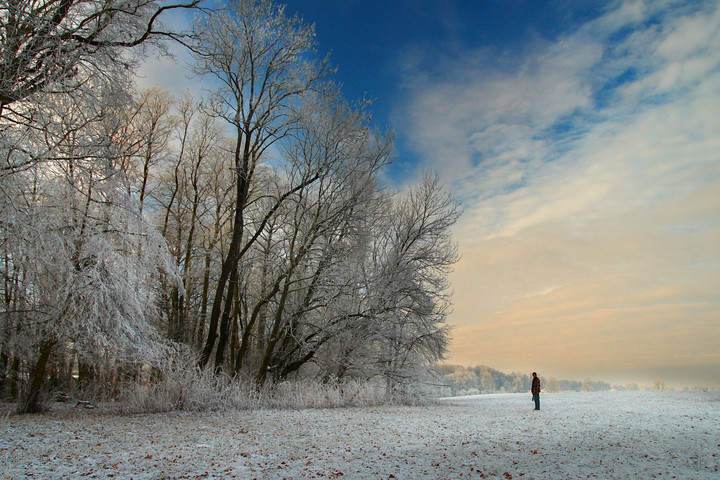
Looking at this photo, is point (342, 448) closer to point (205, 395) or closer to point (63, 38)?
point (205, 395)

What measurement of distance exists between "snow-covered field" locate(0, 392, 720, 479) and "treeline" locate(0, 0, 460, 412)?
2.77 meters

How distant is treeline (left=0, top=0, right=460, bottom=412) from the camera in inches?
325

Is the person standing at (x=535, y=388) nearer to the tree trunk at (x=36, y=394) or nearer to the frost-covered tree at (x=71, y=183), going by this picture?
the frost-covered tree at (x=71, y=183)

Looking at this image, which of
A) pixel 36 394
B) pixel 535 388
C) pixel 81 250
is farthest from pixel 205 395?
pixel 535 388

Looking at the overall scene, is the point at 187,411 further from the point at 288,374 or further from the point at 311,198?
the point at 311,198

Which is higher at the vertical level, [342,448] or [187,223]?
[187,223]

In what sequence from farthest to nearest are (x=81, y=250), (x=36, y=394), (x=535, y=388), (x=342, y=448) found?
1. (x=535, y=388)
2. (x=36, y=394)
3. (x=81, y=250)
4. (x=342, y=448)

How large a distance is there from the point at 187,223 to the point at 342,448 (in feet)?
47.9

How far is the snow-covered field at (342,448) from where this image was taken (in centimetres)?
487

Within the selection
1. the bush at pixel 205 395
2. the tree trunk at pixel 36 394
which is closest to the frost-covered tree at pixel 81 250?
the tree trunk at pixel 36 394

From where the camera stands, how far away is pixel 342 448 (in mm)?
6129

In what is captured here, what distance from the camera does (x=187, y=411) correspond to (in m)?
9.83

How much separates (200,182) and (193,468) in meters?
16.3

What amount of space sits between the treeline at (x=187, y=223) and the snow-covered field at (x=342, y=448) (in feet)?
9.09
